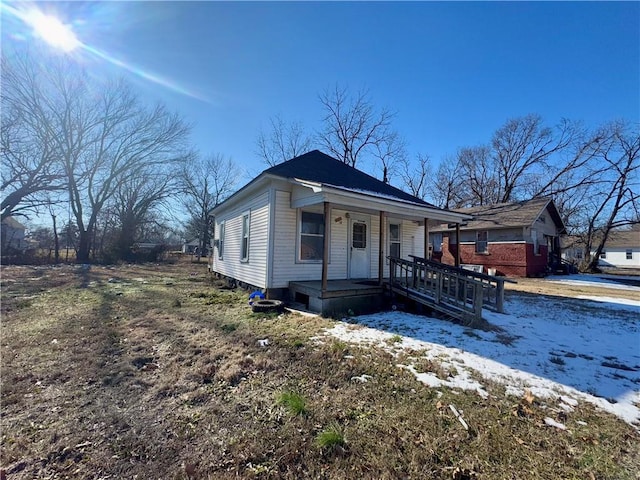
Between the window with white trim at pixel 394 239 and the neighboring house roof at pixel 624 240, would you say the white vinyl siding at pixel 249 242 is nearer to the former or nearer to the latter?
the window with white trim at pixel 394 239

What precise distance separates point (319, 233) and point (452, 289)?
373 centimetres

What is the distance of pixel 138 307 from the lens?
7520mm

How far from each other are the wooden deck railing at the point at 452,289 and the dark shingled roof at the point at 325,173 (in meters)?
2.74

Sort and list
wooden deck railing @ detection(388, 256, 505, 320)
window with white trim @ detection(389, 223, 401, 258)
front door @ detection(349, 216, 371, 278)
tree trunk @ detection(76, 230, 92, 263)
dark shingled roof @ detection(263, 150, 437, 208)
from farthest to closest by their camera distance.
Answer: tree trunk @ detection(76, 230, 92, 263), window with white trim @ detection(389, 223, 401, 258), front door @ detection(349, 216, 371, 278), dark shingled roof @ detection(263, 150, 437, 208), wooden deck railing @ detection(388, 256, 505, 320)

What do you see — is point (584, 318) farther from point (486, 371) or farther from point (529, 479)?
point (529, 479)

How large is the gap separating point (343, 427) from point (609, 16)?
40.5ft

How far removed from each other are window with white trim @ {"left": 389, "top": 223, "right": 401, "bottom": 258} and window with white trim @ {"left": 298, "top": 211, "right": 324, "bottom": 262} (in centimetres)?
290

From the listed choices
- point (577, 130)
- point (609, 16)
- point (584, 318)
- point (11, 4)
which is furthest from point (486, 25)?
point (577, 130)

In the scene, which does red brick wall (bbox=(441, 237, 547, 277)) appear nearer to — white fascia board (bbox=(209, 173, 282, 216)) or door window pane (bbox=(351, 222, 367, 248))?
door window pane (bbox=(351, 222, 367, 248))

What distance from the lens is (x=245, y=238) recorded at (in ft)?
32.0

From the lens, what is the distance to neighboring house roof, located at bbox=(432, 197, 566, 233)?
17.3 m

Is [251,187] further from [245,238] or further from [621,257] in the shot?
[621,257]

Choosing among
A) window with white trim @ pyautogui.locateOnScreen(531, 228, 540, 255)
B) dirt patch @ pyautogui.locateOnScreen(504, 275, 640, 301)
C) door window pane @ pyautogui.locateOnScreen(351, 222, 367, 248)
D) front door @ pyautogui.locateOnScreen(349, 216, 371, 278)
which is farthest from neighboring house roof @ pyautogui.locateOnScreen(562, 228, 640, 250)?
door window pane @ pyautogui.locateOnScreen(351, 222, 367, 248)

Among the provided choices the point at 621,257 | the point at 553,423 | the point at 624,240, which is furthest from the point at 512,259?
the point at 621,257
